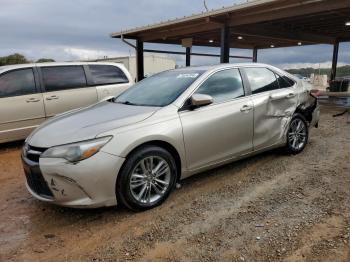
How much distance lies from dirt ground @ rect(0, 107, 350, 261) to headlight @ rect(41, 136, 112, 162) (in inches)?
28.9

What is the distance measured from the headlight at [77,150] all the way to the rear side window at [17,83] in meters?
3.72

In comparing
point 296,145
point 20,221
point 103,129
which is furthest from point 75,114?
point 296,145

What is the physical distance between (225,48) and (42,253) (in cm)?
1135

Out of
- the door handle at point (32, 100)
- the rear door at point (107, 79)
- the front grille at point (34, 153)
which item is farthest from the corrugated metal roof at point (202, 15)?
the front grille at point (34, 153)

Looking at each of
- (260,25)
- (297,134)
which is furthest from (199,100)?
(260,25)

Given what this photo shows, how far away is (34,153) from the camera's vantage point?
339 cm

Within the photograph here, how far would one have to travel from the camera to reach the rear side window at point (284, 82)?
17.0 feet

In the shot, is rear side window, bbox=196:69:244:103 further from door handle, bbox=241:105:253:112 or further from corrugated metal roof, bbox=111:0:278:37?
corrugated metal roof, bbox=111:0:278:37

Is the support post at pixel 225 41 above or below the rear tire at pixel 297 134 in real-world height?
above

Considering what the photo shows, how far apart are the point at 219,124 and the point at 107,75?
4.28 metres

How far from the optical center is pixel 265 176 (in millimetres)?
4453

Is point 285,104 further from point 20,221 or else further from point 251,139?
point 20,221

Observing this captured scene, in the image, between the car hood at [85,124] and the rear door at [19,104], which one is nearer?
the car hood at [85,124]

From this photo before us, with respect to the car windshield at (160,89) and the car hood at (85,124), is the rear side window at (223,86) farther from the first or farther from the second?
the car hood at (85,124)
